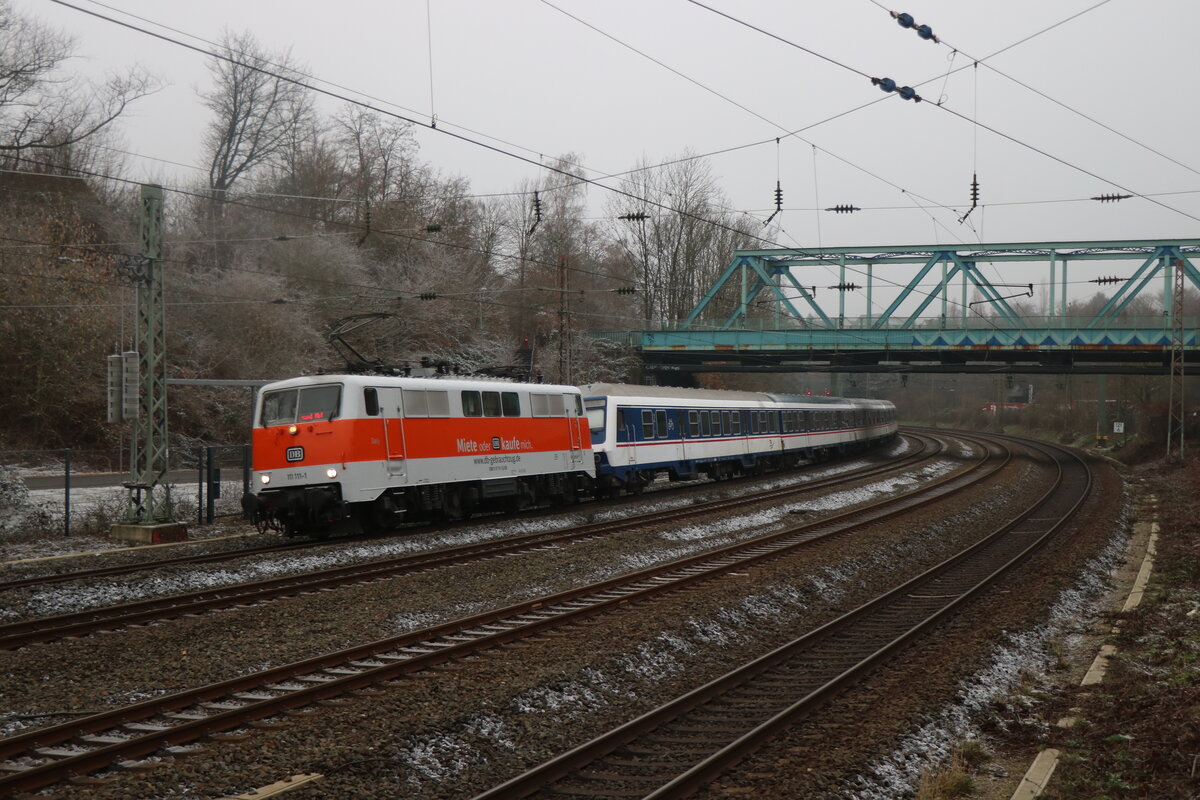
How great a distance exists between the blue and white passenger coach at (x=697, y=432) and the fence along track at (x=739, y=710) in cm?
1278

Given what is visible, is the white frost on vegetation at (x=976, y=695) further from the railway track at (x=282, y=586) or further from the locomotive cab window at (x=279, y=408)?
the locomotive cab window at (x=279, y=408)

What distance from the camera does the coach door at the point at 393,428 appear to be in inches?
711

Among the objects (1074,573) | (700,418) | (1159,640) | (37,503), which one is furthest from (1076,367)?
(37,503)

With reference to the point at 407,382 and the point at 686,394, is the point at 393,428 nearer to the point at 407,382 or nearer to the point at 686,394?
the point at 407,382

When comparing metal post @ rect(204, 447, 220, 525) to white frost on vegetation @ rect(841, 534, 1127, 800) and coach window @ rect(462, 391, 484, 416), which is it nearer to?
coach window @ rect(462, 391, 484, 416)

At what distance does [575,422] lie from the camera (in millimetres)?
24531

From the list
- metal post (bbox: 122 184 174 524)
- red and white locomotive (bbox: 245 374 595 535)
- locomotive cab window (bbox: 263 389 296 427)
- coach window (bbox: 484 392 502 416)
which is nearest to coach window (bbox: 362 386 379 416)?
red and white locomotive (bbox: 245 374 595 535)

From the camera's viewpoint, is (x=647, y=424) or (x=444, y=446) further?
(x=647, y=424)

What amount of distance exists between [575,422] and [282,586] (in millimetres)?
11947

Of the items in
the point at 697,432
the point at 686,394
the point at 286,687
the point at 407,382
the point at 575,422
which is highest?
the point at 407,382

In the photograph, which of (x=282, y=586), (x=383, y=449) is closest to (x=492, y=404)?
(x=383, y=449)

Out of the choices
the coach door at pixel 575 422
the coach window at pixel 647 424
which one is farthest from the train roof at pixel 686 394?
the coach door at pixel 575 422

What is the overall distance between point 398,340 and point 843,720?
34.6 metres

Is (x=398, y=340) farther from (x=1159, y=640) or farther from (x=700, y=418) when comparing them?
(x=1159, y=640)
